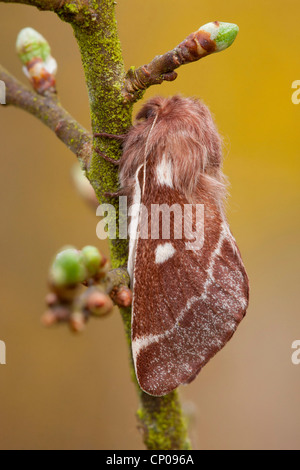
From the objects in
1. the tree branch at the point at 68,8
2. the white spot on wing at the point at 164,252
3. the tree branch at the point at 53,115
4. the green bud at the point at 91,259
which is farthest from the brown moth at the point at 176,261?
the green bud at the point at 91,259

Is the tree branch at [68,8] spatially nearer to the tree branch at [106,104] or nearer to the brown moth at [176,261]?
the tree branch at [106,104]

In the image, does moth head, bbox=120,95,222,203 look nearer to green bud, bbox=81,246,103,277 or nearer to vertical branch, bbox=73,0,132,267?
vertical branch, bbox=73,0,132,267

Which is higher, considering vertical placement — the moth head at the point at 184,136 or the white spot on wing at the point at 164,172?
the moth head at the point at 184,136

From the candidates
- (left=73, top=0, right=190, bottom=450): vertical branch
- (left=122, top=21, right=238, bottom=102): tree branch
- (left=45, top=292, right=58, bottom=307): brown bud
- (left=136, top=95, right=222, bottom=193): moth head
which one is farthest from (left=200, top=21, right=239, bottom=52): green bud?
(left=45, top=292, right=58, bottom=307): brown bud

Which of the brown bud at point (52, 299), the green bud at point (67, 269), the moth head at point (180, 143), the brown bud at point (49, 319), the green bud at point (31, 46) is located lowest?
the brown bud at point (49, 319)

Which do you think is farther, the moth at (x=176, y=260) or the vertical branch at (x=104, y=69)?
the moth at (x=176, y=260)

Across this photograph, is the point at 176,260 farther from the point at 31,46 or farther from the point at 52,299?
the point at 31,46

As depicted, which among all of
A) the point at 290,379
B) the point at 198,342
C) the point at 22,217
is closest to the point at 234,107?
the point at 22,217
